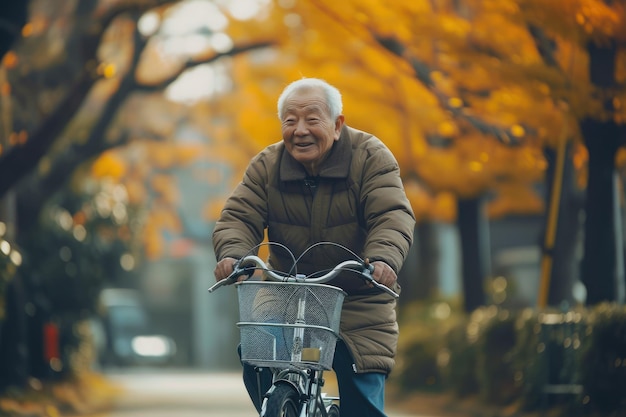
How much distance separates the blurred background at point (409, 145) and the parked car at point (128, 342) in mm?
12565

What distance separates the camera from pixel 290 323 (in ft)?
18.4

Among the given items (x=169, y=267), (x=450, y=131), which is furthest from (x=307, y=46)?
(x=169, y=267)

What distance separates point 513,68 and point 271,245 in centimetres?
776

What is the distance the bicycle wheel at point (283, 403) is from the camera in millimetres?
5508

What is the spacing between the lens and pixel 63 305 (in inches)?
861

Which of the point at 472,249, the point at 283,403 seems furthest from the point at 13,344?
the point at 283,403

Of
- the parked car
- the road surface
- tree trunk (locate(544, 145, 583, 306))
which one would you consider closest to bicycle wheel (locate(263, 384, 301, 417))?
the road surface

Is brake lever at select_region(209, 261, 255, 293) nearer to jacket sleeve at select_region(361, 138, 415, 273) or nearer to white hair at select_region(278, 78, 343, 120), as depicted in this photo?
jacket sleeve at select_region(361, 138, 415, 273)

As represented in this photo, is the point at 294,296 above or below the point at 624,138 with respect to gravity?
below

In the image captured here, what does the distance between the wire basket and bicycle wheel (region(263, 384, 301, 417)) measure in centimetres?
12

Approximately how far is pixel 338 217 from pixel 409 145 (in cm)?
1406

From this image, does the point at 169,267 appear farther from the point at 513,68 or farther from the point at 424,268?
the point at 513,68

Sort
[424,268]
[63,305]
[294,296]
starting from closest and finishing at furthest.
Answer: [294,296], [63,305], [424,268]

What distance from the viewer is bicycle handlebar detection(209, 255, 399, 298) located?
5602 millimetres
